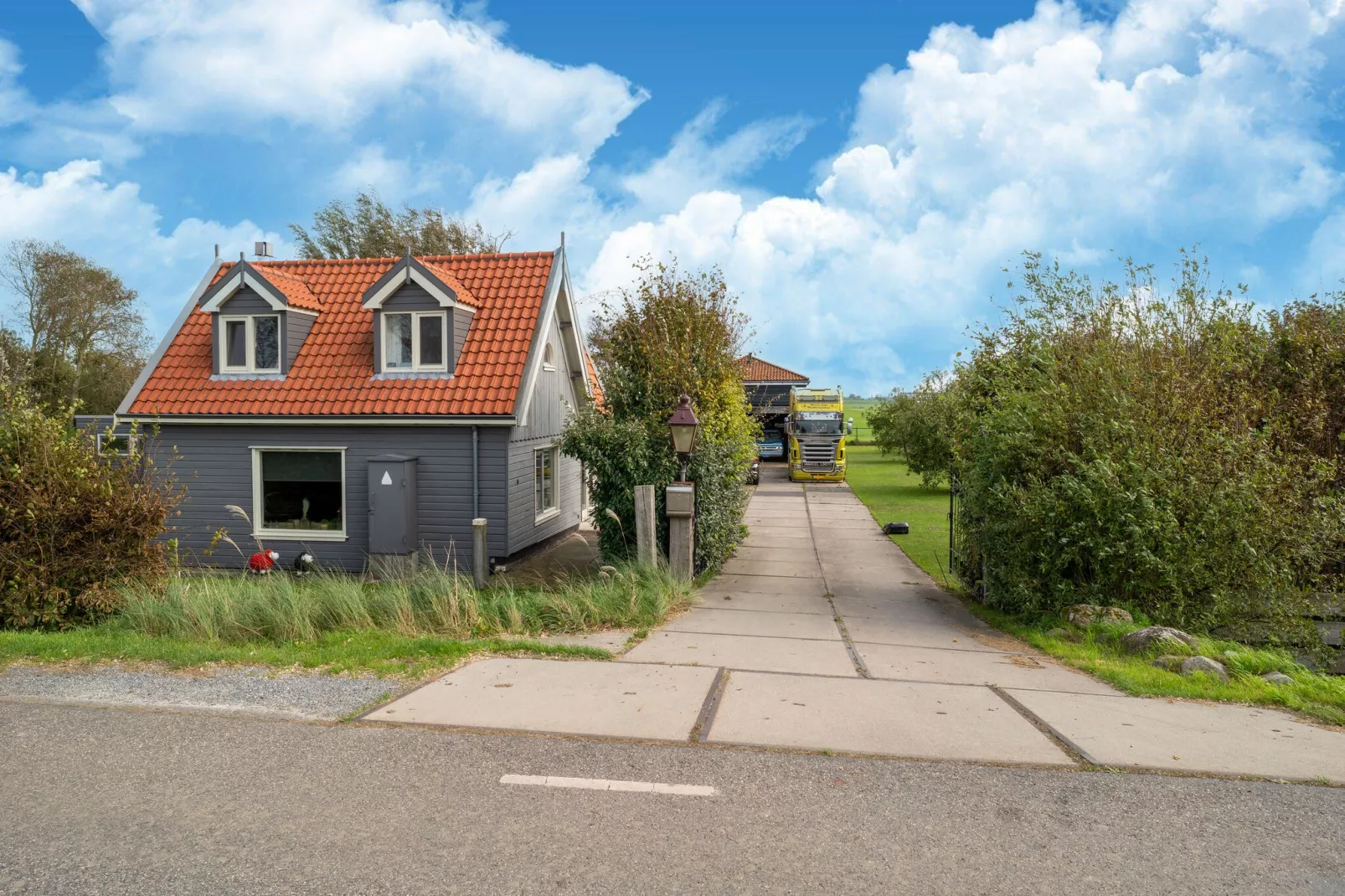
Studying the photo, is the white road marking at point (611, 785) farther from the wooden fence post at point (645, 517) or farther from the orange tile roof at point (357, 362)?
the orange tile roof at point (357, 362)

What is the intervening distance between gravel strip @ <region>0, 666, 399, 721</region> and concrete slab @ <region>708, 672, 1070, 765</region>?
293cm

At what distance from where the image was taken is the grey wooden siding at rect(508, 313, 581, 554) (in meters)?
16.4

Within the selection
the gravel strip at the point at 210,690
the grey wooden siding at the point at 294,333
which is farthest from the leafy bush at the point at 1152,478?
the grey wooden siding at the point at 294,333

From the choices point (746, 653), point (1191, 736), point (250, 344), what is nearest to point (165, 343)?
point (250, 344)

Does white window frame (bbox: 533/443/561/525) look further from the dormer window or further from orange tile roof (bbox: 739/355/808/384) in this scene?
orange tile roof (bbox: 739/355/808/384)

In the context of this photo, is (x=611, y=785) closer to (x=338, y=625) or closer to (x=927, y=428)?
(x=338, y=625)

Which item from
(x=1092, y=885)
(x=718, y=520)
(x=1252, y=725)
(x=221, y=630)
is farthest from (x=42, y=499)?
(x=1252, y=725)

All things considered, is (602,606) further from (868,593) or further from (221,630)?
(868,593)

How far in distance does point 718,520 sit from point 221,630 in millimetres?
7763

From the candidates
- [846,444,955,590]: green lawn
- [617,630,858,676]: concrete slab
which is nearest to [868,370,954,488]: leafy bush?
[846,444,955,590]: green lawn

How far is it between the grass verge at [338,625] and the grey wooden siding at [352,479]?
4613 mm

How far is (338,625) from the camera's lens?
31.9ft

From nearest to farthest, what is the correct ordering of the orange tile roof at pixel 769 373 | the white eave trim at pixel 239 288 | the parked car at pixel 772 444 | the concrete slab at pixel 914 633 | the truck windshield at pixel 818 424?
the concrete slab at pixel 914 633
the white eave trim at pixel 239 288
the truck windshield at pixel 818 424
the parked car at pixel 772 444
the orange tile roof at pixel 769 373

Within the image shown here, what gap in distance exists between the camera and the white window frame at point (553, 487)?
58.5 feet
